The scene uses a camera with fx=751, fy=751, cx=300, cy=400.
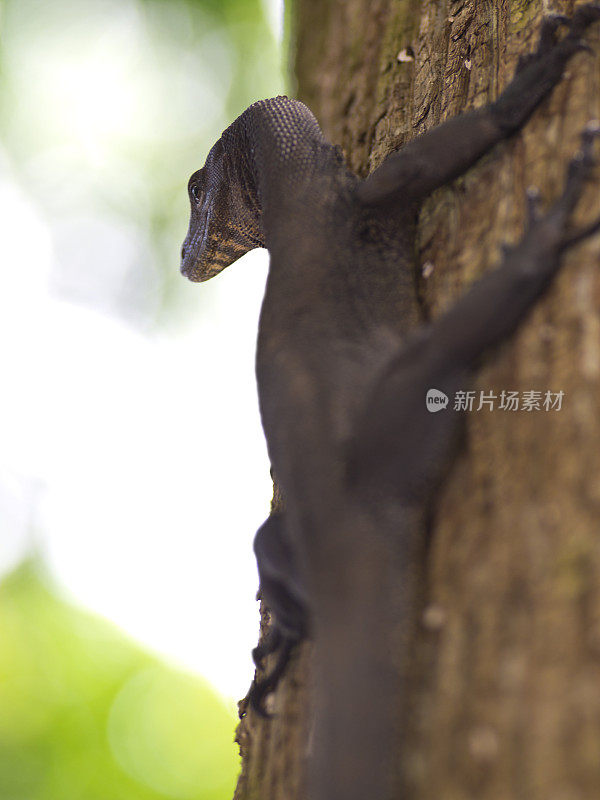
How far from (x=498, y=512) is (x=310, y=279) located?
42.3 inches

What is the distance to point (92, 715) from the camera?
28.2 feet

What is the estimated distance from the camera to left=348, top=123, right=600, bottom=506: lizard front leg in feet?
5.90

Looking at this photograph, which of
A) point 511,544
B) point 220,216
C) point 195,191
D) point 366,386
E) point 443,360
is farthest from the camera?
point 195,191

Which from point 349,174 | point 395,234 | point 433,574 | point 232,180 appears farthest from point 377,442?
point 232,180

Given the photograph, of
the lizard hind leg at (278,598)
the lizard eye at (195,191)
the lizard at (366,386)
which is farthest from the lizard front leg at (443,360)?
the lizard eye at (195,191)

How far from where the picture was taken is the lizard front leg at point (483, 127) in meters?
2.18

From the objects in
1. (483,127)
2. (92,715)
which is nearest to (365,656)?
(483,127)

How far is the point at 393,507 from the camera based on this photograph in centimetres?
181

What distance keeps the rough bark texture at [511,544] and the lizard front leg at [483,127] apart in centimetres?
4

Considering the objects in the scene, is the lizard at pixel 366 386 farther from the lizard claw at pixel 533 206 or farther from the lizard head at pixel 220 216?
the lizard head at pixel 220 216

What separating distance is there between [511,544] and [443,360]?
492 mm

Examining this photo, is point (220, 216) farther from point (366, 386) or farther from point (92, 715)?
point (92, 715)

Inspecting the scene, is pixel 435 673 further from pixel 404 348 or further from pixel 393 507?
pixel 404 348

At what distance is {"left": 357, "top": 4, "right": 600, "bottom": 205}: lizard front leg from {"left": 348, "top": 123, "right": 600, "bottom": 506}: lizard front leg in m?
0.37
